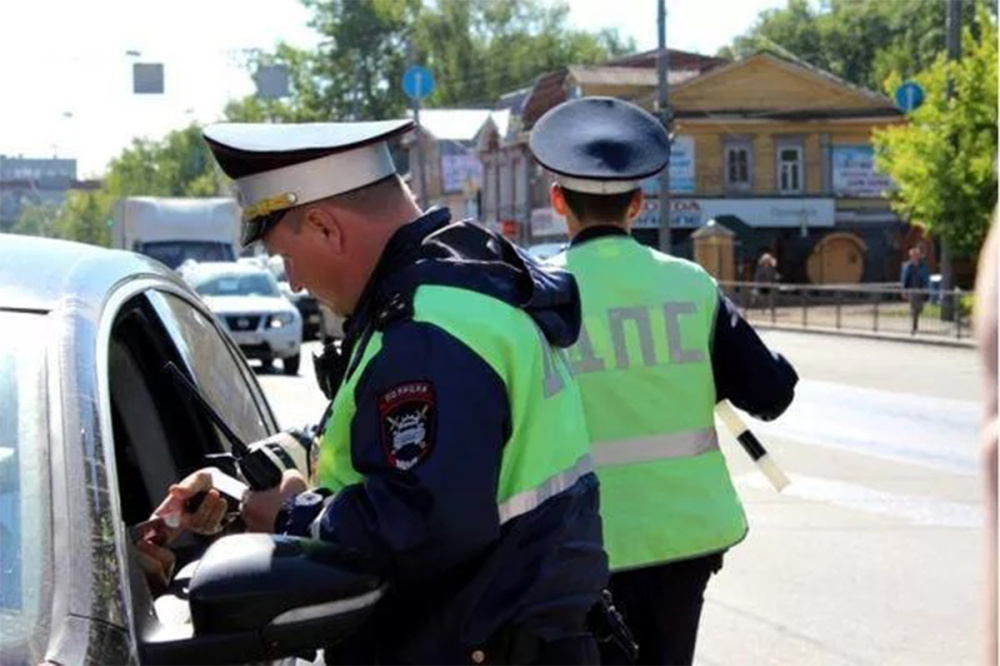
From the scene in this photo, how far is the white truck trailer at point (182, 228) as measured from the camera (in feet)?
114

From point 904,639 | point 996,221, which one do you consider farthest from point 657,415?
point 904,639

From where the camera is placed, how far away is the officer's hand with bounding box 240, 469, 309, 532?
2.99 meters

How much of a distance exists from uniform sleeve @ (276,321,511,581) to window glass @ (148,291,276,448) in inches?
44.5

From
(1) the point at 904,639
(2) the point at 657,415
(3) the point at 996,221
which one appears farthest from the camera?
(1) the point at 904,639

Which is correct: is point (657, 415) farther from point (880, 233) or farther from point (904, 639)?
point (880, 233)

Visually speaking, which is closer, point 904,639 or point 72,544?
point 72,544

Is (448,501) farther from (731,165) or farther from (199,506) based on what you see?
(731,165)

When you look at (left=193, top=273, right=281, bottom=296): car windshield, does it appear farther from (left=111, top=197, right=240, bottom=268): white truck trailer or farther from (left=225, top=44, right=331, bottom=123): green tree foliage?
(left=225, top=44, right=331, bottom=123): green tree foliage

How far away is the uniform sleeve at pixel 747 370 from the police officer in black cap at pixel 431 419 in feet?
4.28

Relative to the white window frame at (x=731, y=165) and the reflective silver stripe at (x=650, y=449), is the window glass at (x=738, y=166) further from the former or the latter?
the reflective silver stripe at (x=650, y=449)

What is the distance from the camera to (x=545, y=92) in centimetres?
7050

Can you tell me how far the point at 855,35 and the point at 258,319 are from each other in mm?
85892

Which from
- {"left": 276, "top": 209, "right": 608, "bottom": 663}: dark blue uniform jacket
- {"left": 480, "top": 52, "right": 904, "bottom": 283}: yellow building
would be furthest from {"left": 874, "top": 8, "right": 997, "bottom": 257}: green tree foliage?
{"left": 276, "top": 209, "right": 608, "bottom": 663}: dark blue uniform jacket

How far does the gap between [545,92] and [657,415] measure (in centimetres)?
6697
